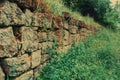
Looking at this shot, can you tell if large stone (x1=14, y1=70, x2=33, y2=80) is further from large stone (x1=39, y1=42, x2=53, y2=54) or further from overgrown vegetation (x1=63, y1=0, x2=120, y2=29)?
overgrown vegetation (x1=63, y1=0, x2=120, y2=29)

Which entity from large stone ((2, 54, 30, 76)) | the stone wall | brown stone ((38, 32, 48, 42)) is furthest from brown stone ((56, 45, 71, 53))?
large stone ((2, 54, 30, 76))

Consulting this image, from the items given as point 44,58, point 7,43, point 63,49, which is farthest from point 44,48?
point 7,43

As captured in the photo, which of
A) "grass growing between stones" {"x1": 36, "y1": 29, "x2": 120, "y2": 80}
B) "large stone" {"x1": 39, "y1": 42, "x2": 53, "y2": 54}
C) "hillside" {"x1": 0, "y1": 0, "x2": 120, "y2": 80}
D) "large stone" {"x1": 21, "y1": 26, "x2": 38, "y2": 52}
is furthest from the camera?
"grass growing between stones" {"x1": 36, "y1": 29, "x2": 120, "y2": 80}

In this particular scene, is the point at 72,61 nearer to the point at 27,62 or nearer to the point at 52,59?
the point at 52,59

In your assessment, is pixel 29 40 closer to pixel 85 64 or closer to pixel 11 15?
pixel 11 15

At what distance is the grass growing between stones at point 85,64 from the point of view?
6.12 meters

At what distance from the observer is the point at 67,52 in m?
7.80

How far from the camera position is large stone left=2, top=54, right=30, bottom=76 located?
174 inches

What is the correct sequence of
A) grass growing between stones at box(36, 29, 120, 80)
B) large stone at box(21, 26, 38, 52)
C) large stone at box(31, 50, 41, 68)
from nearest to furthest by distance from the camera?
large stone at box(21, 26, 38, 52) → large stone at box(31, 50, 41, 68) → grass growing between stones at box(36, 29, 120, 80)

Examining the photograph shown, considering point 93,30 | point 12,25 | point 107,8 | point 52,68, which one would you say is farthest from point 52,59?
point 107,8

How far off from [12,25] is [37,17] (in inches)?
41.9

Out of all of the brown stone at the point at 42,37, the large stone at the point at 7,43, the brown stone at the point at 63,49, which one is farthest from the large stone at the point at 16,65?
the brown stone at the point at 63,49

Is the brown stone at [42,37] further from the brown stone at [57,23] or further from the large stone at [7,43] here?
the large stone at [7,43]

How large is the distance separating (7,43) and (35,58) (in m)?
1.34
